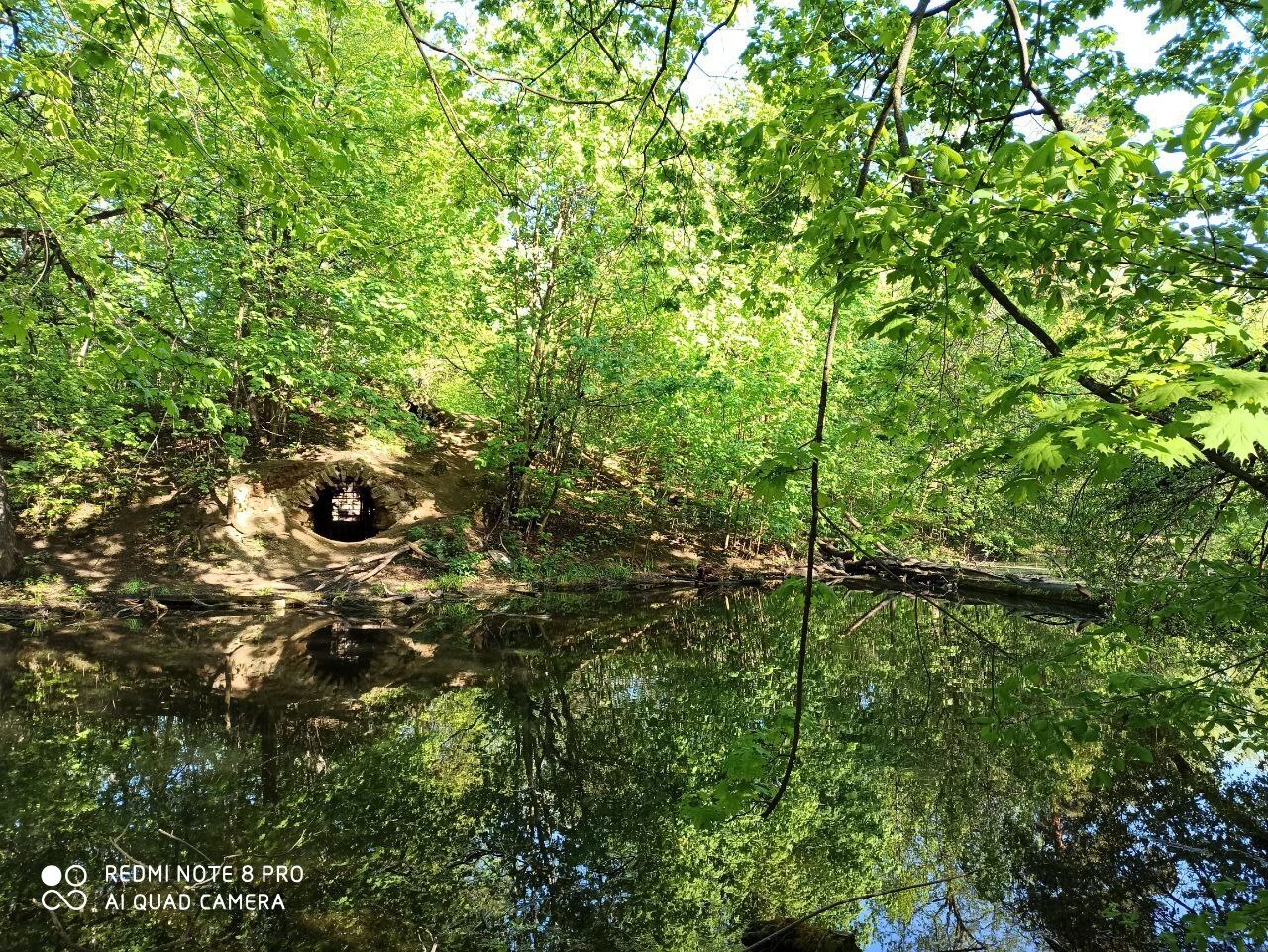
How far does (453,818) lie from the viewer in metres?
4.97

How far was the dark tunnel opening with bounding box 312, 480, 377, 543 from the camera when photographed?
1747 centimetres

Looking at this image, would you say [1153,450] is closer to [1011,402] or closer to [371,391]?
[1011,402]

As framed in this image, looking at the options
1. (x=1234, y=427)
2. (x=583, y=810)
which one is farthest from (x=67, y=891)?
(x=1234, y=427)

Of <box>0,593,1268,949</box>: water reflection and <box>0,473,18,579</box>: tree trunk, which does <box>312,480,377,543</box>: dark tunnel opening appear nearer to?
<box>0,473,18,579</box>: tree trunk

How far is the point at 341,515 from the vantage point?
18.7 meters

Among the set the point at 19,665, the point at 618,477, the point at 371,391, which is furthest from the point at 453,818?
the point at 618,477

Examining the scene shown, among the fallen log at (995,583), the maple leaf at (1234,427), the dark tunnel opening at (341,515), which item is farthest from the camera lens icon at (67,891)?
the dark tunnel opening at (341,515)

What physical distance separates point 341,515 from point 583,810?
16.0 m

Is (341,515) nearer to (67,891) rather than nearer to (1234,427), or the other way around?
(67,891)

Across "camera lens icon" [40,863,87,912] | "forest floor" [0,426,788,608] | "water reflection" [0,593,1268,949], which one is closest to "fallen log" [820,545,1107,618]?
"forest floor" [0,426,788,608]

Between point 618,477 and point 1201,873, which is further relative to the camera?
point 618,477

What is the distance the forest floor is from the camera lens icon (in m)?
9.34

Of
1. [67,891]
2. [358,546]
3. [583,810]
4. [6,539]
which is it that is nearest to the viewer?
[67,891]

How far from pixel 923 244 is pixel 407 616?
12208mm
